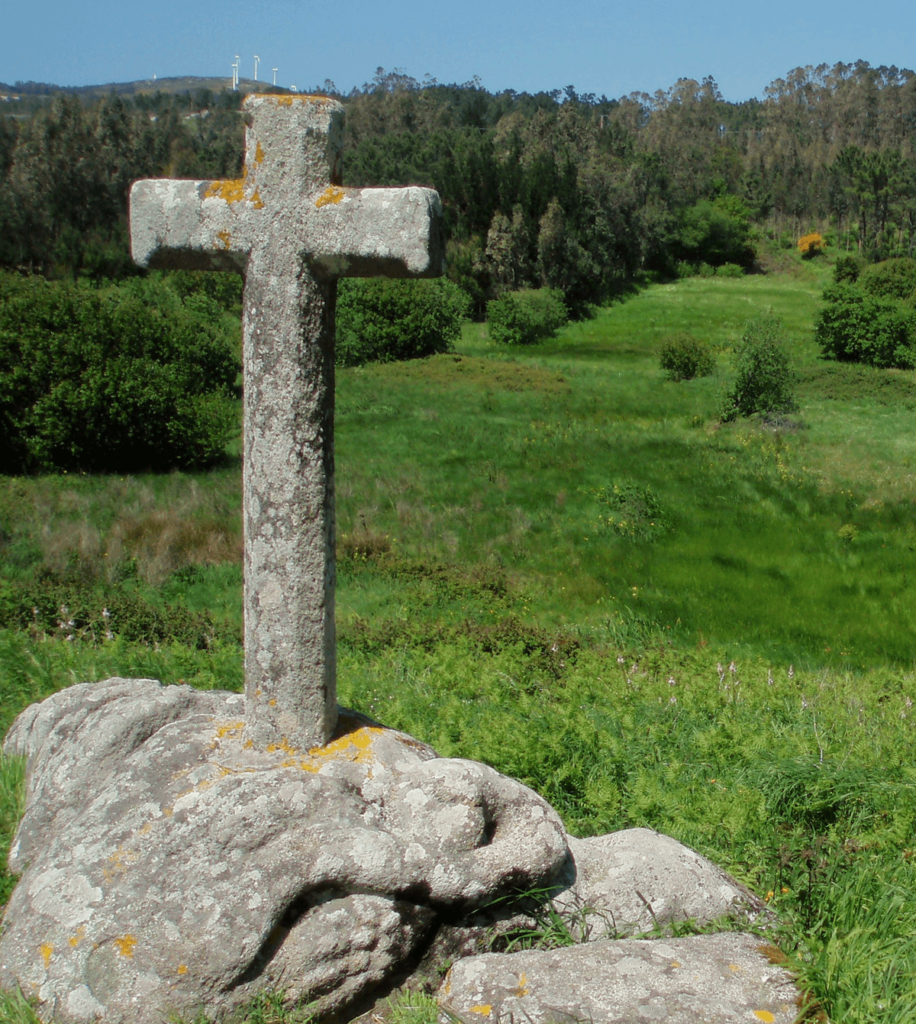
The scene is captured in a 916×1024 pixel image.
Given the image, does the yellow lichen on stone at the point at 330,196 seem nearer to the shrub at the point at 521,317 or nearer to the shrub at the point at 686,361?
the shrub at the point at 686,361

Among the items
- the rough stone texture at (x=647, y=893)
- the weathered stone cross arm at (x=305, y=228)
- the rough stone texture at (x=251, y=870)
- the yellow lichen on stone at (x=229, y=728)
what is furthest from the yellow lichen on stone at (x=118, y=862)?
the weathered stone cross arm at (x=305, y=228)

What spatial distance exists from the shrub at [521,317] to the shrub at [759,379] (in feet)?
68.6

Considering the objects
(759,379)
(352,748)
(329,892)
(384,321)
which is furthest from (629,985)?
(384,321)

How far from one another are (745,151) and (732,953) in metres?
131

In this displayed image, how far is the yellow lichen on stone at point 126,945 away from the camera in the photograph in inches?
128

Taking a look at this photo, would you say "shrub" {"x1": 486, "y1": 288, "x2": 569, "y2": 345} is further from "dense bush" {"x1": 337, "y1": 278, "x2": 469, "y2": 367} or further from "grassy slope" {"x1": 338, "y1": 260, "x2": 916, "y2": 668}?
"grassy slope" {"x1": 338, "y1": 260, "x2": 916, "y2": 668}

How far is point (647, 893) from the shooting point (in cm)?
380

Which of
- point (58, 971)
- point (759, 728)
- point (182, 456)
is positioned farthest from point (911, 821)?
point (182, 456)

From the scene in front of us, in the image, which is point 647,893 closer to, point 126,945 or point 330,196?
point 126,945

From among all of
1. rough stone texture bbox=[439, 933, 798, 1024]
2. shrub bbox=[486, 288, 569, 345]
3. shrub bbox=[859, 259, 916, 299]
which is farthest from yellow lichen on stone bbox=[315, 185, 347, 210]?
shrub bbox=[859, 259, 916, 299]

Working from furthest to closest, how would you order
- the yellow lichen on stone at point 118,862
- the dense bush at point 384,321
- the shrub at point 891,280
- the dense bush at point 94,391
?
1. the shrub at point 891,280
2. the dense bush at point 384,321
3. the dense bush at point 94,391
4. the yellow lichen on stone at point 118,862

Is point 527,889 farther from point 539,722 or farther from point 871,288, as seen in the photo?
point 871,288

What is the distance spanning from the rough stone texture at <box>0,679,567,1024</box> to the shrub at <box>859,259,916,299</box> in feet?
173

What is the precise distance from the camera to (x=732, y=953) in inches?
129
